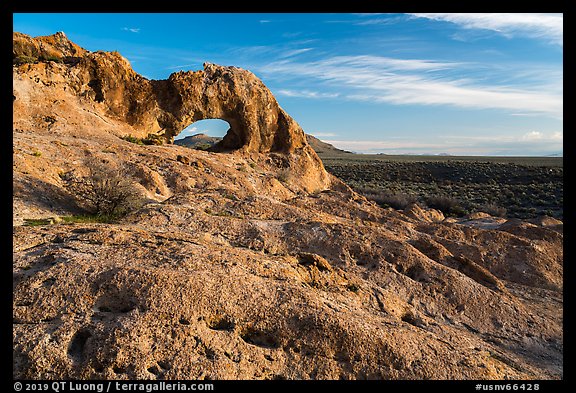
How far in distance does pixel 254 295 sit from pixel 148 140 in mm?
16466

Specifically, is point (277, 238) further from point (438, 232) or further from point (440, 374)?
point (438, 232)

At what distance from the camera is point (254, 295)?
5727mm

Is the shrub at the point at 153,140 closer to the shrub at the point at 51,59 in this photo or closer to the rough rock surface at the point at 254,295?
the rough rock surface at the point at 254,295

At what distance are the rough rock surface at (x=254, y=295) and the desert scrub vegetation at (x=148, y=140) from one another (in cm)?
474

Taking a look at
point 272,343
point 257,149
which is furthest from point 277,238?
point 257,149

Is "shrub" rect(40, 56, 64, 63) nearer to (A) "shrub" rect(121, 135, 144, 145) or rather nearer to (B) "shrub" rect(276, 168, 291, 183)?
(A) "shrub" rect(121, 135, 144, 145)

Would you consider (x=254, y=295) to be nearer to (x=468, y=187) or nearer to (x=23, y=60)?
(x=23, y=60)

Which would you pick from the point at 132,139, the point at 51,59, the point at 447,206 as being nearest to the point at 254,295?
the point at 132,139

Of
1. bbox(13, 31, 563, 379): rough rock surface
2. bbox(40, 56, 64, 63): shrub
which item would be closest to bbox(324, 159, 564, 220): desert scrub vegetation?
bbox(13, 31, 563, 379): rough rock surface

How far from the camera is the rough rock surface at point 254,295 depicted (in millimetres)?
4699

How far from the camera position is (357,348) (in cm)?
529

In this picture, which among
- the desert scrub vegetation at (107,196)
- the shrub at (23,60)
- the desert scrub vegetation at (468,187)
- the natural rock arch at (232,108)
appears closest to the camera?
the desert scrub vegetation at (107,196)

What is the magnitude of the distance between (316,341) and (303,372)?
48 cm

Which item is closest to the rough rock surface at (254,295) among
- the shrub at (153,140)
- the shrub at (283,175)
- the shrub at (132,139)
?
the shrub at (132,139)
